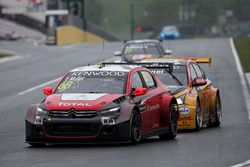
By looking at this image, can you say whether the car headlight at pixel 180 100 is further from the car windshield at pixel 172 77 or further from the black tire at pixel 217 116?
the black tire at pixel 217 116

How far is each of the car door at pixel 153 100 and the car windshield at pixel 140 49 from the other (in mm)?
19412

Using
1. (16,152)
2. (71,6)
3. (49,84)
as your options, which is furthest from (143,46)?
(71,6)

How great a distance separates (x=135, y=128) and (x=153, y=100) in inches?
41.1

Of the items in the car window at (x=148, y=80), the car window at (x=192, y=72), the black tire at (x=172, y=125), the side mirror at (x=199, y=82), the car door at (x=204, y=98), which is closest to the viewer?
the car window at (x=148, y=80)

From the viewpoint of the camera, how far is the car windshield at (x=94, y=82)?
15.5m

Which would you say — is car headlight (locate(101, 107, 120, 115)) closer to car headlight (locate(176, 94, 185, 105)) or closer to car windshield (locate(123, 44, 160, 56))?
car headlight (locate(176, 94, 185, 105))

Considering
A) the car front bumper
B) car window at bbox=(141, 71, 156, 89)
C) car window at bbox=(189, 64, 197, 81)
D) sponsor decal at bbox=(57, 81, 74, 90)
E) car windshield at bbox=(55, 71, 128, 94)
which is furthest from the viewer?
car window at bbox=(189, 64, 197, 81)

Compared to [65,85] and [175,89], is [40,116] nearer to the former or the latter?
[65,85]

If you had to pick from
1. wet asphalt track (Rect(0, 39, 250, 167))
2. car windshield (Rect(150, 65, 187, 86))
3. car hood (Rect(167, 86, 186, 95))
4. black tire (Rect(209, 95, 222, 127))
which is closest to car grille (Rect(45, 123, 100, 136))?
wet asphalt track (Rect(0, 39, 250, 167))

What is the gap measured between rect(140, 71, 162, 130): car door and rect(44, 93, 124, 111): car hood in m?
0.84

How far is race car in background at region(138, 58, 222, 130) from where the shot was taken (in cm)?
1823

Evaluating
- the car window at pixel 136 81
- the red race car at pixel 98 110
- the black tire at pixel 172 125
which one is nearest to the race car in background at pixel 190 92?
the black tire at pixel 172 125

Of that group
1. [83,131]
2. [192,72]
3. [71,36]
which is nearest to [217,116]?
[192,72]

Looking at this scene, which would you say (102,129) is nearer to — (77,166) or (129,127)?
(129,127)
